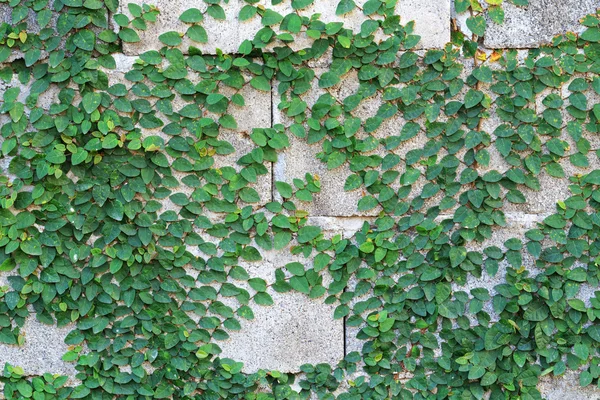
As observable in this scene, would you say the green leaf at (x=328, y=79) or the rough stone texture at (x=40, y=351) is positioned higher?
the green leaf at (x=328, y=79)

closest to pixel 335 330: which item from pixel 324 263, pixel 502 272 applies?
pixel 324 263

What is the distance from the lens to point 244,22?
2.22 m

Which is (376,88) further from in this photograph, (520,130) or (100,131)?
(100,131)

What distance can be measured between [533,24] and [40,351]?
2.21 m

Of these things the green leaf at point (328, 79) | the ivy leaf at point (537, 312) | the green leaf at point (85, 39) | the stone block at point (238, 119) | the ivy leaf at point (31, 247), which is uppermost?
the green leaf at point (85, 39)

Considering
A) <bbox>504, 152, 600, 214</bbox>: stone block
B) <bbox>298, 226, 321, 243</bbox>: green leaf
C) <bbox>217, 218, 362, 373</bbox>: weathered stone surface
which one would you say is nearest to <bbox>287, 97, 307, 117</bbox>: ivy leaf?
<bbox>298, 226, 321, 243</bbox>: green leaf

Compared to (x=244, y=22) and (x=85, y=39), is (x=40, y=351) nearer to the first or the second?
(x=85, y=39)

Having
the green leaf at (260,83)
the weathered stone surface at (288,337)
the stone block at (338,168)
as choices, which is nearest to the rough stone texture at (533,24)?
the stone block at (338,168)

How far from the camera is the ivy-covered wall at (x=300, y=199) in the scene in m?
2.21

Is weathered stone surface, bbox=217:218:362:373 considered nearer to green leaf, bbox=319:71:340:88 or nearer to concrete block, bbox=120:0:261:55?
green leaf, bbox=319:71:340:88

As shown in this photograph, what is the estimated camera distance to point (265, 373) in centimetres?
234

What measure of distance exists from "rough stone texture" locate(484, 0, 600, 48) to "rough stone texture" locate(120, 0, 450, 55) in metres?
0.20

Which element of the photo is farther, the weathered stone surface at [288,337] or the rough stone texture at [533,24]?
the weathered stone surface at [288,337]

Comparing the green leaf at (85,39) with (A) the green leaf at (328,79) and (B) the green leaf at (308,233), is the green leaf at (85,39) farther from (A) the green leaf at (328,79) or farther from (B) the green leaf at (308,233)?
(B) the green leaf at (308,233)
